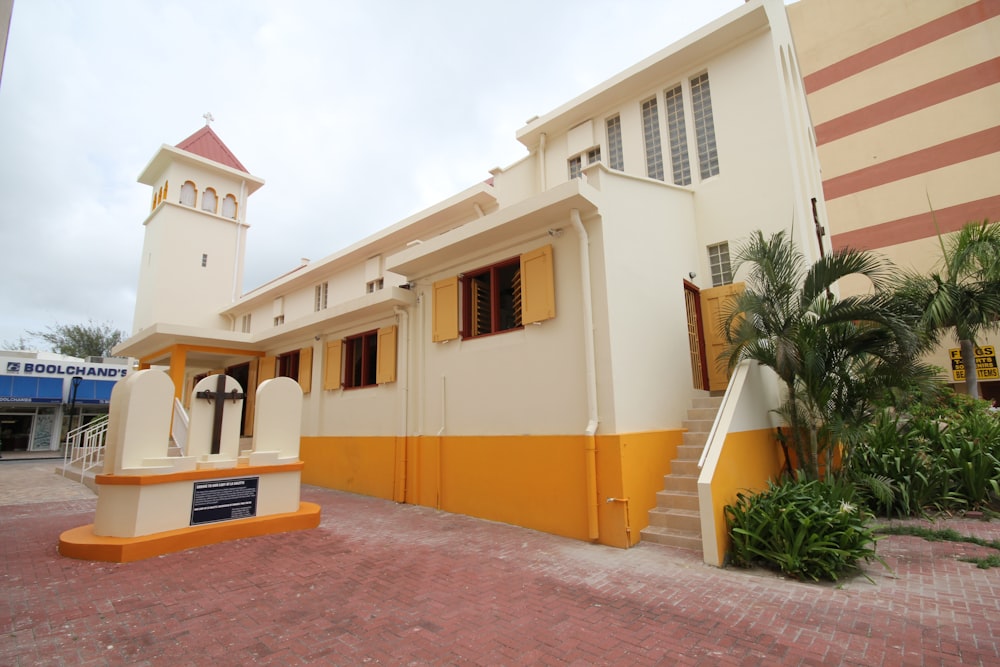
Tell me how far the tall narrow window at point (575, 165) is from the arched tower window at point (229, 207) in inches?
652

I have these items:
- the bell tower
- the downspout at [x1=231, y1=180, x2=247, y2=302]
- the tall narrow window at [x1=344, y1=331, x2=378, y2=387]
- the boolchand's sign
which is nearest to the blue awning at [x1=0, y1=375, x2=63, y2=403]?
the boolchand's sign

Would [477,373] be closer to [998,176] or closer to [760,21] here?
[760,21]

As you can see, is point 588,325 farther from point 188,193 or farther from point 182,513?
point 188,193

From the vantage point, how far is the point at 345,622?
389cm

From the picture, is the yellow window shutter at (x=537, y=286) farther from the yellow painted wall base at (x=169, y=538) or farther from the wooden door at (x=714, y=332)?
the yellow painted wall base at (x=169, y=538)

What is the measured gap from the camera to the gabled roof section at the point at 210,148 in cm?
2092

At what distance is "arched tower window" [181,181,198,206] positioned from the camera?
20016 millimetres

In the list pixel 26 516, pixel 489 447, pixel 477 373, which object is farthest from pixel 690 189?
pixel 26 516

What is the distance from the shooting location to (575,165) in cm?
1138

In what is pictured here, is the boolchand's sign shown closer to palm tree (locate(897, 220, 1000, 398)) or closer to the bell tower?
the bell tower

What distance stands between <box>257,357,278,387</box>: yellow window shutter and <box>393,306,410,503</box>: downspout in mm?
5912

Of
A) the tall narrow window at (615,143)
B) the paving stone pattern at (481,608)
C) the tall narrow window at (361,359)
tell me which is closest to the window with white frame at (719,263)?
the tall narrow window at (615,143)

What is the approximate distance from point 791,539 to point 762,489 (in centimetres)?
202

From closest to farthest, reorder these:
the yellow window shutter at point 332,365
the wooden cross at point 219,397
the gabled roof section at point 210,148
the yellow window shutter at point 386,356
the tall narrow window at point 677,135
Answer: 1. the wooden cross at point 219,397
2. the tall narrow window at point 677,135
3. the yellow window shutter at point 386,356
4. the yellow window shutter at point 332,365
5. the gabled roof section at point 210,148
